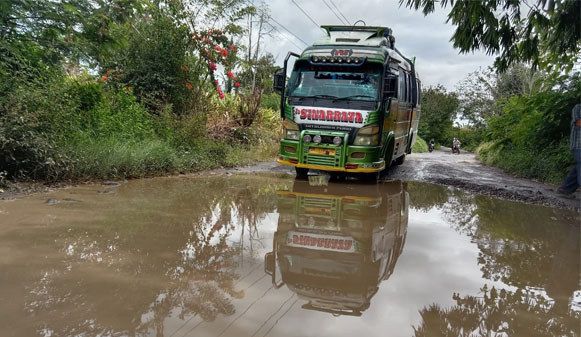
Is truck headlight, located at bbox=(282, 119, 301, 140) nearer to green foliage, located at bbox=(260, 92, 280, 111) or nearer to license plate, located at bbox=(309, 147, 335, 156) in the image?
license plate, located at bbox=(309, 147, 335, 156)

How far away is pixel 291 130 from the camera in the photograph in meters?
9.40

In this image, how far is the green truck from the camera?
898 centimetres

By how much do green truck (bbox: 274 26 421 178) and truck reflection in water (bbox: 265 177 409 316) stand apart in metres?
1.26

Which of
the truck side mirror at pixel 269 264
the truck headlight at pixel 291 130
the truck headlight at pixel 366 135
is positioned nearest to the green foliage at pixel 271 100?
the truck headlight at pixel 291 130

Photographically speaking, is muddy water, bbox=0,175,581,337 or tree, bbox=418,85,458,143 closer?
muddy water, bbox=0,175,581,337

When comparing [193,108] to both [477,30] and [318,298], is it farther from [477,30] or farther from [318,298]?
[318,298]

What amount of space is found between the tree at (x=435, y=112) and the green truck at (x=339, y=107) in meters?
35.0

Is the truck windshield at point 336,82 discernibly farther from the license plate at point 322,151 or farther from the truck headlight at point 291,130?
the license plate at point 322,151

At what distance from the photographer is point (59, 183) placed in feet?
23.6

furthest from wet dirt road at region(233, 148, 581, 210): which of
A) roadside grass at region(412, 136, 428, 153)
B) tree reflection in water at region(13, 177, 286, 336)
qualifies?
roadside grass at region(412, 136, 428, 153)

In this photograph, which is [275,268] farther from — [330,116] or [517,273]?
[330,116]

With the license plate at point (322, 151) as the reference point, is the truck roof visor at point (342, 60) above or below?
above

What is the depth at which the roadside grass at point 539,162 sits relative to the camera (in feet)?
35.6

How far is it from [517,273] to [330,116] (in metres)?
5.54
